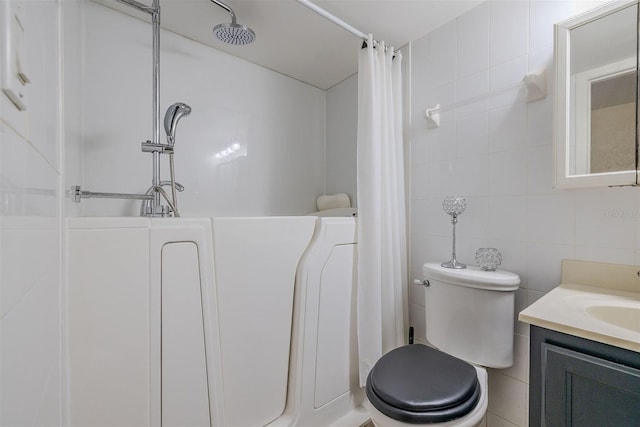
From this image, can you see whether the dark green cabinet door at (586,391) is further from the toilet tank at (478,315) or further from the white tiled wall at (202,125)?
the white tiled wall at (202,125)

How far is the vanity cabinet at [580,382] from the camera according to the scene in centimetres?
65

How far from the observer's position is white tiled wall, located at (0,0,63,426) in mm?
245

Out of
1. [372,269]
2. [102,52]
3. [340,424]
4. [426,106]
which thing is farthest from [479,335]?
[102,52]

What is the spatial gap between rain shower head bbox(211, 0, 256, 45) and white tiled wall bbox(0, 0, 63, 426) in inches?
37.9

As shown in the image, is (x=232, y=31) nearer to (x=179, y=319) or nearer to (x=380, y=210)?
(x=380, y=210)

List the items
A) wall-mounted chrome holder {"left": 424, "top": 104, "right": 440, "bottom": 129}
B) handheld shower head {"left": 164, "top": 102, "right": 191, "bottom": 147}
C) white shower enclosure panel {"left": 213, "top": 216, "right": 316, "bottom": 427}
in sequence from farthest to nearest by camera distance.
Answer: wall-mounted chrome holder {"left": 424, "top": 104, "right": 440, "bottom": 129} → handheld shower head {"left": 164, "top": 102, "right": 191, "bottom": 147} → white shower enclosure panel {"left": 213, "top": 216, "right": 316, "bottom": 427}

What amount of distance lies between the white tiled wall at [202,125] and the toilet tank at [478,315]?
1.32m

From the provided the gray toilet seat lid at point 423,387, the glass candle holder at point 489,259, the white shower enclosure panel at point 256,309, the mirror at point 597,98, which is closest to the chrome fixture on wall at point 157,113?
the white shower enclosure panel at point 256,309

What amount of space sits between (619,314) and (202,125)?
207 cm

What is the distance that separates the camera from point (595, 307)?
886 mm

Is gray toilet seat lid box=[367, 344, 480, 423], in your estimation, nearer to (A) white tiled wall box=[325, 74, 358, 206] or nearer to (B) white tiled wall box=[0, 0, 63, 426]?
(B) white tiled wall box=[0, 0, 63, 426]

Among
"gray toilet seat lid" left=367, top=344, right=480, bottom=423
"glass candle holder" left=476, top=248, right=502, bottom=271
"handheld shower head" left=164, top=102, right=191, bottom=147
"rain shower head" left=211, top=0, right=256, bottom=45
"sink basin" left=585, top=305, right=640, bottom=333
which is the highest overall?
"rain shower head" left=211, top=0, right=256, bottom=45

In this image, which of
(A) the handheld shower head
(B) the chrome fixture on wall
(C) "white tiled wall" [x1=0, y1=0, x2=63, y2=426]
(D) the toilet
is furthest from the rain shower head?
(D) the toilet

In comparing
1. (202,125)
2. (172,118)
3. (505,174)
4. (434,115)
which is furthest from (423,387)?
(202,125)
